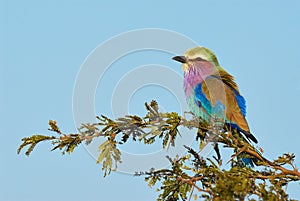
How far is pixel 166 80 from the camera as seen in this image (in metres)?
6.69

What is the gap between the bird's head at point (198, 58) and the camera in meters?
7.61

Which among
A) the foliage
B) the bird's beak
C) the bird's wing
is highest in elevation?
the bird's beak

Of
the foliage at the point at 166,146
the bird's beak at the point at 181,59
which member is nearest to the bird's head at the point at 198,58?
the bird's beak at the point at 181,59

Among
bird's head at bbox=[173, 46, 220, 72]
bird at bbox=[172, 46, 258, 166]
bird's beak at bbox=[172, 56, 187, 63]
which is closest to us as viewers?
bird at bbox=[172, 46, 258, 166]

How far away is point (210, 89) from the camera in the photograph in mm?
7328

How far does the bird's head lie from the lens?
7.61 meters

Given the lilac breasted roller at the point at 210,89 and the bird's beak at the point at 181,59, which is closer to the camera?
the lilac breasted roller at the point at 210,89

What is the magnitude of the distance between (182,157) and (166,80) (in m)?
2.06

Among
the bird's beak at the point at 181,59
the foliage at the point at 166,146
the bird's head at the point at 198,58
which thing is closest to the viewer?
the foliage at the point at 166,146

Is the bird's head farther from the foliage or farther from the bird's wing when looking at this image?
the foliage

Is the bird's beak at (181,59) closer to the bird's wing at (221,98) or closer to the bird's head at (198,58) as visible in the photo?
the bird's head at (198,58)

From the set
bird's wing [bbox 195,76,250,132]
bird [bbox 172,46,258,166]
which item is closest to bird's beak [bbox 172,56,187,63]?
bird [bbox 172,46,258,166]

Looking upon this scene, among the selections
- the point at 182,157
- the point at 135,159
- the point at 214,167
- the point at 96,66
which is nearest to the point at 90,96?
the point at 96,66

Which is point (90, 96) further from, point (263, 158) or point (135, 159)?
point (263, 158)
